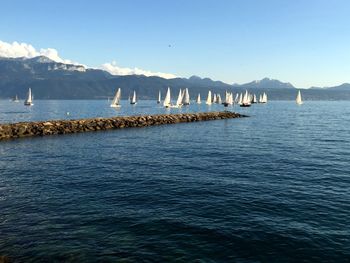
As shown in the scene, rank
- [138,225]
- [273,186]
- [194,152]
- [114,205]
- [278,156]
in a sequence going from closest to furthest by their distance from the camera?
[138,225]
[114,205]
[273,186]
[278,156]
[194,152]

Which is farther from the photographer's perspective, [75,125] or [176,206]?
[75,125]

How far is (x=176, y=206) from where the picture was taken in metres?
25.8

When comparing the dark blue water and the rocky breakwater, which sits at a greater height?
the rocky breakwater

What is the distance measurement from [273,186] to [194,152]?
20458 mm

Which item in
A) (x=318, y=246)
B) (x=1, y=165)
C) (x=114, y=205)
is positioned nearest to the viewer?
(x=318, y=246)

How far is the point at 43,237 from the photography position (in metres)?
20.5

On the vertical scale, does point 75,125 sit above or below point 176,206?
above

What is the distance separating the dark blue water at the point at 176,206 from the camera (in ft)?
61.7

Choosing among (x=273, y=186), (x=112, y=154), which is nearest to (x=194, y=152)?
(x=112, y=154)

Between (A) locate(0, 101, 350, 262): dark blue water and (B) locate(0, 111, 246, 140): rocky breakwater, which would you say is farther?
(B) locate(0, 111, 246, 140): rocky breakwater

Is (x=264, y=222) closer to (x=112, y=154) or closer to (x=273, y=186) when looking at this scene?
(x=273, y=186)

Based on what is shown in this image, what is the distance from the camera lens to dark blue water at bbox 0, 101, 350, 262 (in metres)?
18.8

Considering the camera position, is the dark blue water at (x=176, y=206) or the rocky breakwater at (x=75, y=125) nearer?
the dark blue water at (x=176, y=206)

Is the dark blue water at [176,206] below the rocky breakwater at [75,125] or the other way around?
below
